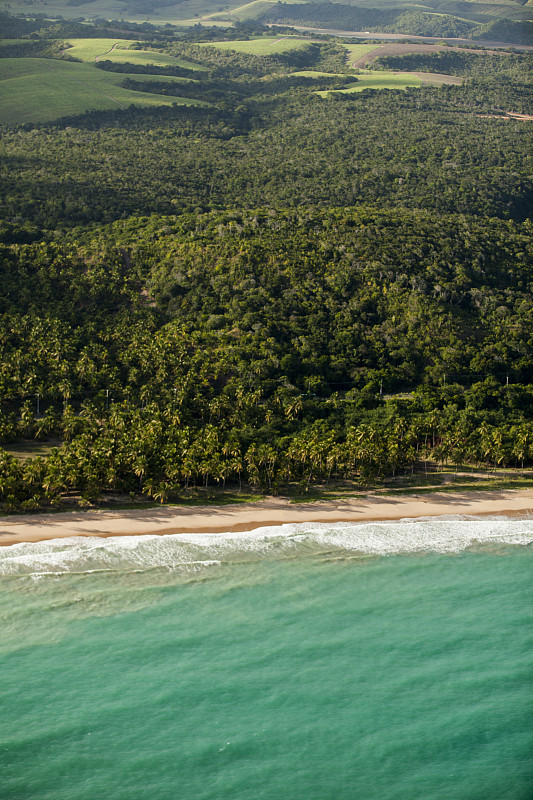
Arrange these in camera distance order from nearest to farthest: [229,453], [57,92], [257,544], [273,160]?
[257,544]
[229,453]
[273,160]
[57,92]

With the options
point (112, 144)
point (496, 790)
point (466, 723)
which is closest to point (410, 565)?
point (466, 723)

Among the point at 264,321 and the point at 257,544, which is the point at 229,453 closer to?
the point at 257,544

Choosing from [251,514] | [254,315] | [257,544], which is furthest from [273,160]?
[257,544]

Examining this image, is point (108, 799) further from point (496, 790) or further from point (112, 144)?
point (112, 144)

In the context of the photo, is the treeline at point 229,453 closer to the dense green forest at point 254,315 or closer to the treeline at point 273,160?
the dense green forest at point 254,315

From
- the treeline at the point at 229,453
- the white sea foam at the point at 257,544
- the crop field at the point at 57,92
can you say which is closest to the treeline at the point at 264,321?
the treeline at the point at 229,453

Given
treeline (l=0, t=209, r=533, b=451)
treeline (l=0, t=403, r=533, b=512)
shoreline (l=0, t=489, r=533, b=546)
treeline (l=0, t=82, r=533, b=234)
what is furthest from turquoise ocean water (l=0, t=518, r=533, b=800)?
treeline (l=0, t=82, r=533, b=234)

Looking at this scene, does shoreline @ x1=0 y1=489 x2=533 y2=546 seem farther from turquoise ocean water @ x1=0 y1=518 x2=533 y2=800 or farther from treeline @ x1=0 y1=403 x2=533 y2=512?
treeline @ x1=0 y1=403 x2=533 y2=512
